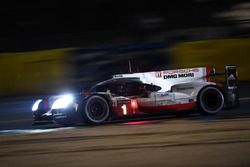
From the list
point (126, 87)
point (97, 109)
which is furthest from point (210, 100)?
point (97, 109)

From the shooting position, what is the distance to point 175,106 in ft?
36.0

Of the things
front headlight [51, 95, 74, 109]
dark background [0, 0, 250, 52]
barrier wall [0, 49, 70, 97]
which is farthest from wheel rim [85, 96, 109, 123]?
dark background [0, 0, 250, 52]

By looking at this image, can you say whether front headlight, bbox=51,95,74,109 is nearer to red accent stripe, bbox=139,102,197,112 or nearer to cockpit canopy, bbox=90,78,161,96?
cockpit canopy, bbox=90,78,161,96

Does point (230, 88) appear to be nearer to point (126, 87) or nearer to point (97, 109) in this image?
point (126, 87)

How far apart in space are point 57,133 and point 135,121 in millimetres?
1874

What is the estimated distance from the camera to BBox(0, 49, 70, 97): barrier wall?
16609 millimetres

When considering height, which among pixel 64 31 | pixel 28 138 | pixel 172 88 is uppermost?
pixel 64 31

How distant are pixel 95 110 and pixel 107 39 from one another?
14677mm

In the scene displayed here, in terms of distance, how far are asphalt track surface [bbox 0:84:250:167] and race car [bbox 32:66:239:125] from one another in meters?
0.24

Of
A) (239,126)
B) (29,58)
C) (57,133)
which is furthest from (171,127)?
(29,58)

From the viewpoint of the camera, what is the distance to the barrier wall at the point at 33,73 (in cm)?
1661

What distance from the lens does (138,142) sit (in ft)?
26.4

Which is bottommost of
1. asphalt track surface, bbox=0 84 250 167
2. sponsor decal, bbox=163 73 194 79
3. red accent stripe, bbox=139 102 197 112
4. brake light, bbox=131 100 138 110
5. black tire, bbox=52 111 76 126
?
asphalt track surface, bbox=0 84 250 167

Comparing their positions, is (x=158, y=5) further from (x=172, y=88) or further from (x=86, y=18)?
(x=172, y=88)
